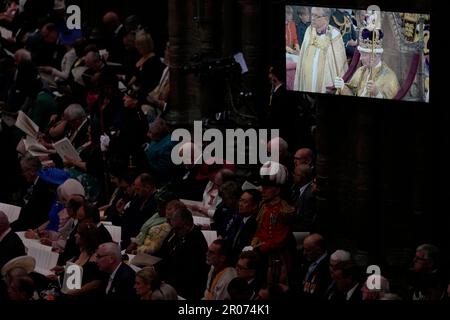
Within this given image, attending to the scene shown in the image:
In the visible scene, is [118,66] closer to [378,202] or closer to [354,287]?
[378,202]

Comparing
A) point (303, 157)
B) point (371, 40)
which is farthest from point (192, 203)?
point (371, 40)

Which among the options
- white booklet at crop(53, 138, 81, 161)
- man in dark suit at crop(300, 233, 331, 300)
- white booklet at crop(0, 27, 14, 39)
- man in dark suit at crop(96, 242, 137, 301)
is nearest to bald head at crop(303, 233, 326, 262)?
man in dark suit at crop(300, 233, 331, 300)

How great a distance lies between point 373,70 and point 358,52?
30 cm

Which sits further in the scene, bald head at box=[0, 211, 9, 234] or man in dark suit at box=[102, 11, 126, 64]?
man in dark suit at box=[102, 11, 126, 64]

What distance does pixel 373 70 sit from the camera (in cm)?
2014

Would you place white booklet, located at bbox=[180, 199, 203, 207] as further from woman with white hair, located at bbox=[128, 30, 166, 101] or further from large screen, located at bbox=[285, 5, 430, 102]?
woman with white hair, located at bbox=[128, 30, 166, 101]

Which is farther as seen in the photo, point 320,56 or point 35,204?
point 35,204

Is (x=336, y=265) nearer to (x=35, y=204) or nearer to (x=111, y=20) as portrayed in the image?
(x=35, y=204)

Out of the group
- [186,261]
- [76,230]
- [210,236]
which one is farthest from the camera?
[76,230]

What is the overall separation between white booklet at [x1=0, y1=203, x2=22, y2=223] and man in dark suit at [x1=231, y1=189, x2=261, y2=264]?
11.3 feet

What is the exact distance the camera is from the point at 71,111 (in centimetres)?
2377

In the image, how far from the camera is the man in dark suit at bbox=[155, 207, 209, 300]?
745 inches

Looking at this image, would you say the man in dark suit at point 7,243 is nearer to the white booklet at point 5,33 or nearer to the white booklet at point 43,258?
the white booklet at point 43,258

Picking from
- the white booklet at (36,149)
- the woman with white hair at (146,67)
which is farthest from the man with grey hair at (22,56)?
the white booklet at (36,149)
